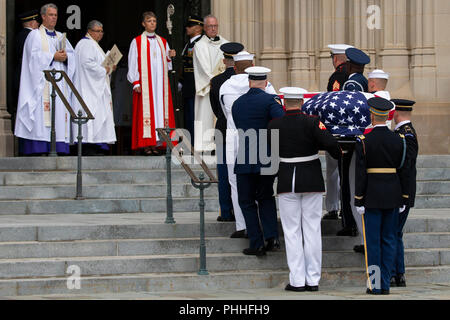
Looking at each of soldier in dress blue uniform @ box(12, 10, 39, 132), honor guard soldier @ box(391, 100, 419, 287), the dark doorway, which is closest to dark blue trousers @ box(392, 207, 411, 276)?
honor guard soldier @ box(391, 100, 419, 287)

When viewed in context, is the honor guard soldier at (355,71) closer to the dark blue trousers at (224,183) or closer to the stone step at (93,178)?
the dark blue trousers at (224,183)

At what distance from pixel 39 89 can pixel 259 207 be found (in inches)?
221

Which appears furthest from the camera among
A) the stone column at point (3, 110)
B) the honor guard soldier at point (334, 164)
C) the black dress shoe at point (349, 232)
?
the stone column at point (3, 110)

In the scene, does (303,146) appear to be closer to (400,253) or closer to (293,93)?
(293,93)

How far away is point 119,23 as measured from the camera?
966 inches

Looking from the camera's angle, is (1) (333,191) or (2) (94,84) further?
(2) (94,84)

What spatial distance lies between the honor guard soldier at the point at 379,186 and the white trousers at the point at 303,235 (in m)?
0.48

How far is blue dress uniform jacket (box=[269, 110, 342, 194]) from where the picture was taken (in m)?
11.0

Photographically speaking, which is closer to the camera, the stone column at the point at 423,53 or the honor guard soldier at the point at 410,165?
the honor guard soldier at the point at 410,165

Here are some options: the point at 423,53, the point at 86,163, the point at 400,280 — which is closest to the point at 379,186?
the point at 400,280

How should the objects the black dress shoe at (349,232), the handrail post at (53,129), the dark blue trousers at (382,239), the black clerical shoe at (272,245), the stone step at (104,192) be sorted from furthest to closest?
the handrail post at (53,129), the stone step at (104,192), the black dress shoe at (349,232), the black clerical shoe at (272,245), the dark blue trousers at (382,239)

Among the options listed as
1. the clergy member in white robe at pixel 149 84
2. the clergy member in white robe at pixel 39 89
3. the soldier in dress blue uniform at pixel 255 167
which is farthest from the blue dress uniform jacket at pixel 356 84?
the clergy member in white robe at pixel 39 89

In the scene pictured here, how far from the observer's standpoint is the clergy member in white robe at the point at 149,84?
16.8m

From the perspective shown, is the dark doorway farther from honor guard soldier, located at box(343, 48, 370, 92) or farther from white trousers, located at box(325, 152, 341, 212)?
white trousers, located at box(325, 152, 341, 212)
